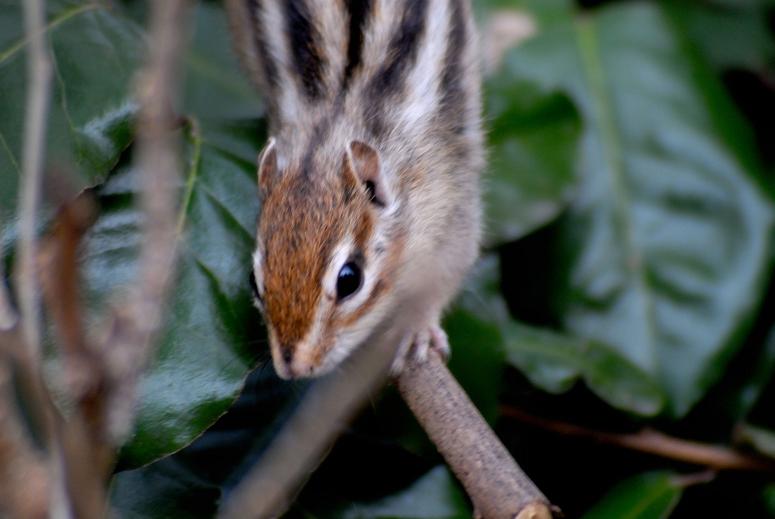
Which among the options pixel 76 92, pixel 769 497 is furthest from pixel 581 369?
pixel 76 92

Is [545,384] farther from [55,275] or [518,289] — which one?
[55,275]

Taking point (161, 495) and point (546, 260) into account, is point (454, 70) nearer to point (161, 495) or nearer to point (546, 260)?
point (546, 260)

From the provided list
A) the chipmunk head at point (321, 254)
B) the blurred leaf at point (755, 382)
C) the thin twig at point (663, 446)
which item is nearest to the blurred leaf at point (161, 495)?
the chipmunk head at point (321, 254)

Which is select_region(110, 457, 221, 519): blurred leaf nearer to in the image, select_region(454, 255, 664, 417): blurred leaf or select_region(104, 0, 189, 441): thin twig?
select_region(454, 255, 664, 417): blurred leaf

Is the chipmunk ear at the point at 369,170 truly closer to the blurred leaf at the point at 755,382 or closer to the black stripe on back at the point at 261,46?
the black stripe on back at the point at 261,46

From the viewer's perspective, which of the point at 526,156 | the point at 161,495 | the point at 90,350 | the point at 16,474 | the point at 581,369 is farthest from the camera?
the point at 526,156

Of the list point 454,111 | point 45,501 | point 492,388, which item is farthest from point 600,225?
point 45,501
